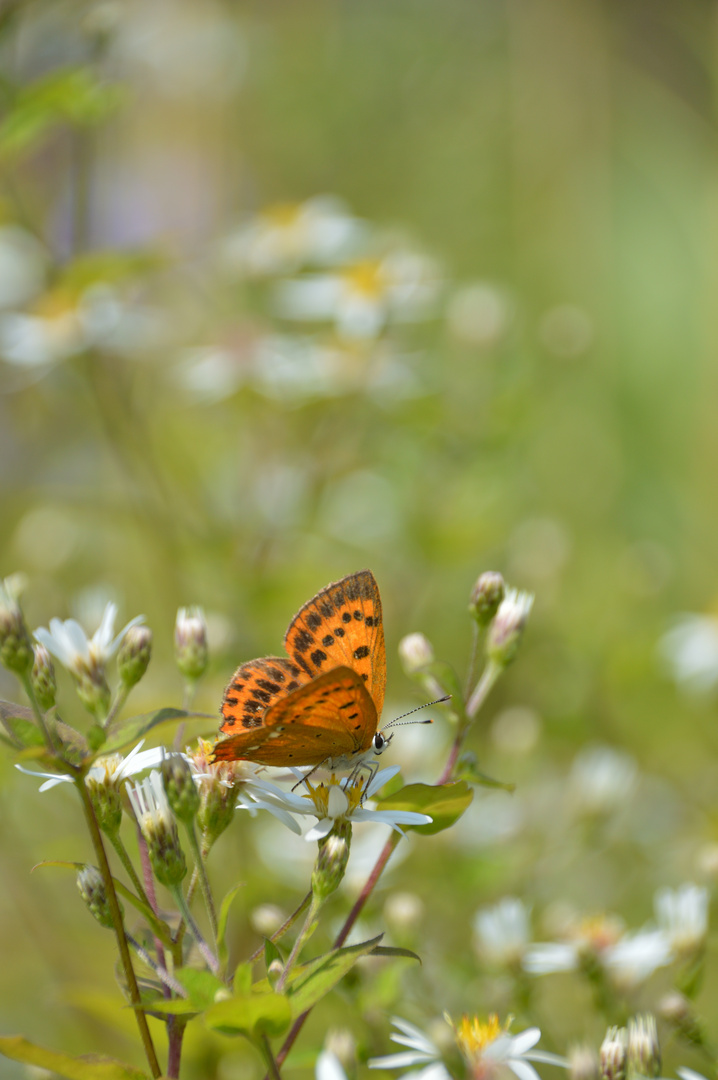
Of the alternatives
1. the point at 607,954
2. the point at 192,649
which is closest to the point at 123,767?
the point at 192,649

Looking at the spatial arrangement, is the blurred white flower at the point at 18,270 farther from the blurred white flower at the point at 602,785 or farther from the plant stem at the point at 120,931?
the plant stem at the point at 120,931

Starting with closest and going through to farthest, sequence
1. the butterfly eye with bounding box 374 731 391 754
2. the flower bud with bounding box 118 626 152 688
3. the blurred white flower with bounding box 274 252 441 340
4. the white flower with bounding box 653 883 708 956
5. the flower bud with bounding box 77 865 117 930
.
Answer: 1. the flower bud with bounding box 77 865 117 930
2. the flower bud with bounding box 118 626 152 688
3. the butterfly eye with bounding box 374 731 391 754
4. the white flower with bounding box 653 883 708 956
5. the blurred white flower with bounding box 274 252 441 340

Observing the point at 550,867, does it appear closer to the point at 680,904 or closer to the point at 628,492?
the point at 680,904

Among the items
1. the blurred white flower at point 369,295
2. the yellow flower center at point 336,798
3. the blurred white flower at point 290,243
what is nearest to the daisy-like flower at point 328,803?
the yellow flower center at point 336,798

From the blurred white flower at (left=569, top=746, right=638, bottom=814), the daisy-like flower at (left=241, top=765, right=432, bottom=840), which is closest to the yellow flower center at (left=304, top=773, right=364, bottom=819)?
the daisy-like flower at (left=241, top=765, right=432, bottom=840)

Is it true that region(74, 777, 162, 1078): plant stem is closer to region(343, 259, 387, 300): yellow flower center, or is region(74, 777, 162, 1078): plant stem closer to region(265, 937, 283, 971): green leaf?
region(265, 937, 283, 971): green leaf

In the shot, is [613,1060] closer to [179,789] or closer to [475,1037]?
[475,1037]
